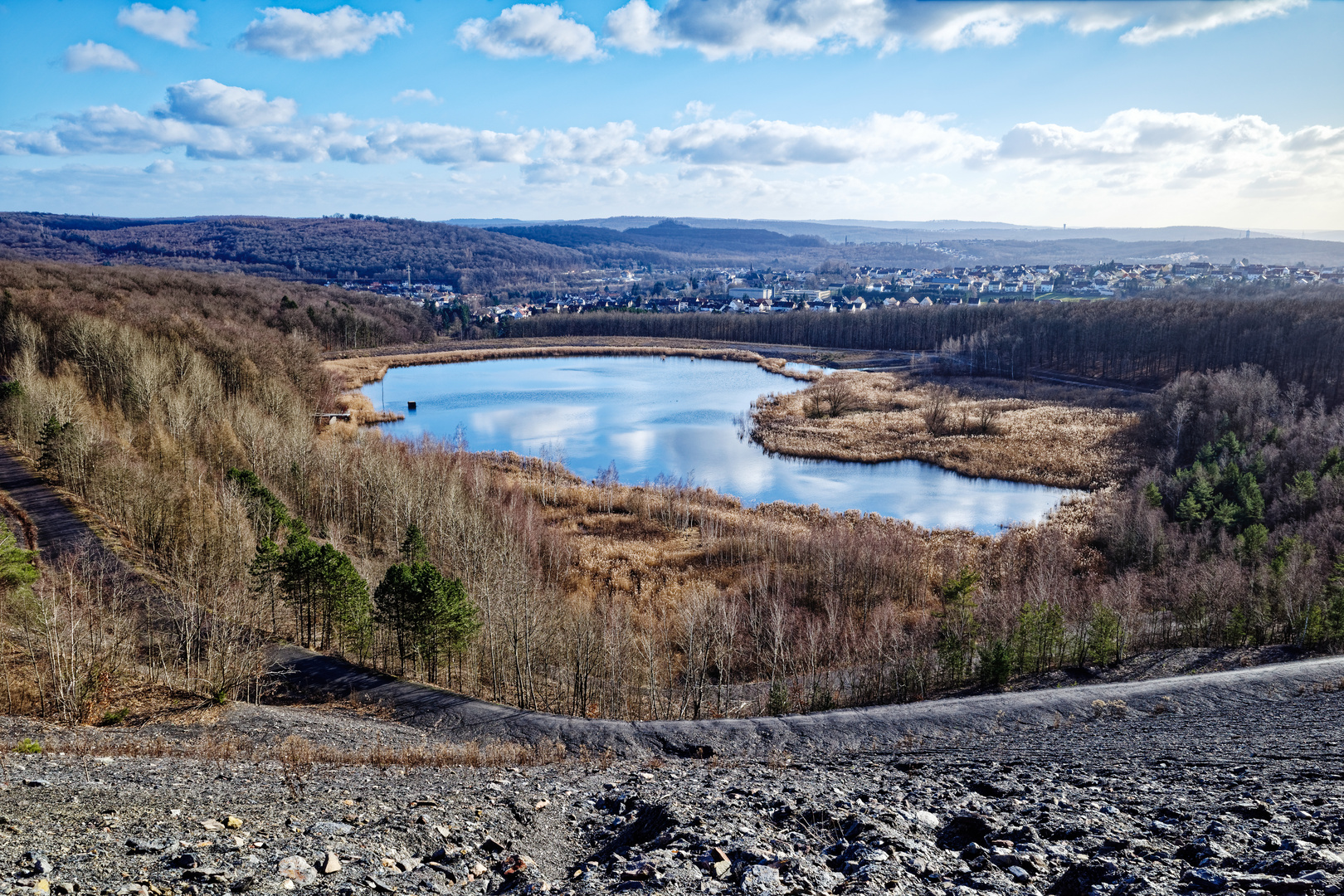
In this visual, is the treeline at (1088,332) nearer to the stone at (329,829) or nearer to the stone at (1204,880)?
the stone at (1204,880)

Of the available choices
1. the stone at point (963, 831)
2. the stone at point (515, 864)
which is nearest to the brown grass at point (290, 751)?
the stone at point (515, 864)

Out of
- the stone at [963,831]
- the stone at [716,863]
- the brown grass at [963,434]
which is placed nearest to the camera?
the stone at [716,863]

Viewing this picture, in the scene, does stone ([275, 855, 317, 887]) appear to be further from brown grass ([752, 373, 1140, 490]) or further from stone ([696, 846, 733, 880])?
brown grass ([752, 373, 1140, 490])

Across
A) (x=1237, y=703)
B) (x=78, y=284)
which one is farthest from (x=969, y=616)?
(x=78, y=284)

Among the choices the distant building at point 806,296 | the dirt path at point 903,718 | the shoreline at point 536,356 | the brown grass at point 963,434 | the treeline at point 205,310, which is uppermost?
the distant building at point 806,296

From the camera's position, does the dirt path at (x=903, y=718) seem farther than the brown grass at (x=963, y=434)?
No

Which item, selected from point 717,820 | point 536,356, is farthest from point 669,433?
point 536,356

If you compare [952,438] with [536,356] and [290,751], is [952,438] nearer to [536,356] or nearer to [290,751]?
[290,751]

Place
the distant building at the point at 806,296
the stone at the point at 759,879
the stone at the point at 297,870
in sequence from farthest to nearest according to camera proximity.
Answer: the distant building at the point at 806,296
the stone at the point at 759,879
the stone at the point at 297,870
